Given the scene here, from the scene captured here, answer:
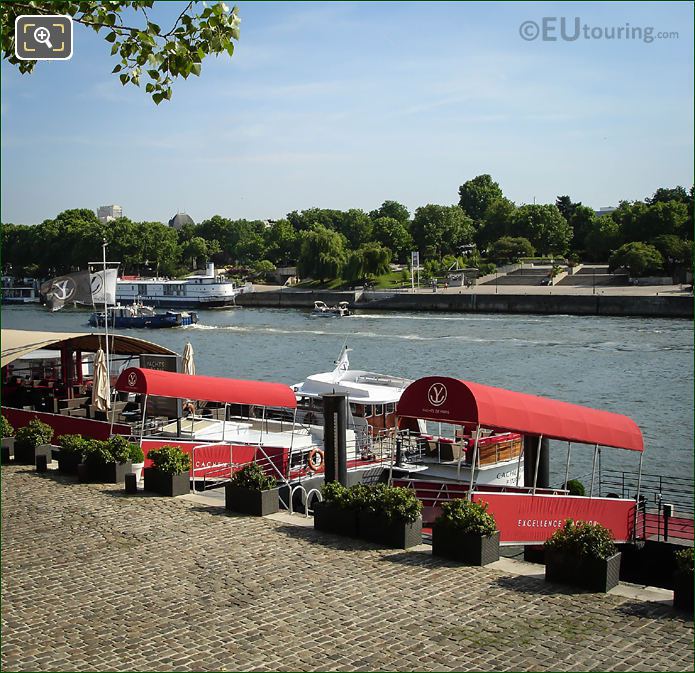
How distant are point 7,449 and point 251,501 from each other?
714 centimetres

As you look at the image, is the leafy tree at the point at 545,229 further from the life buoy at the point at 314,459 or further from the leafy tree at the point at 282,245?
the life buoy at the point at 314,459

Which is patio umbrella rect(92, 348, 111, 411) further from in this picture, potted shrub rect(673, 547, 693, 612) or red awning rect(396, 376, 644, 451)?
potted shrub rect(673, 547, 693, 612)

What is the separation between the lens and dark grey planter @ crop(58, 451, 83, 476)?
17469 millimetres

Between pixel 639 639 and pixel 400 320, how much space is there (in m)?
75.3

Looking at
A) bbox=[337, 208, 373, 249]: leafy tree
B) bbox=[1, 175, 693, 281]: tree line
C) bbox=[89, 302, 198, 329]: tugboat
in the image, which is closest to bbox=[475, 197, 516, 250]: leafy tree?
bbox=[1, 175, 693, 281]: tree line

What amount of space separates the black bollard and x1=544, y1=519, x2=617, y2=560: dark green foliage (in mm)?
7730

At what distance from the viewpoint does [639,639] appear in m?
9.12

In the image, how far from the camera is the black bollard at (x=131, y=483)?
51.9 ft

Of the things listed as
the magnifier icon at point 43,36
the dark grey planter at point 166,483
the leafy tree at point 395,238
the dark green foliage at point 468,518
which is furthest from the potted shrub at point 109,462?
the leafy tree at point 395,238

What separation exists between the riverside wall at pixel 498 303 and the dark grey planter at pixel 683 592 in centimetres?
6873

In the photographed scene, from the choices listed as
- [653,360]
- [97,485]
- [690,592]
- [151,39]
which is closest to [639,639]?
[690,592]

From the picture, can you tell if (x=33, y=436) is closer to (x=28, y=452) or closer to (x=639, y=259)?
(x=28, y=452)

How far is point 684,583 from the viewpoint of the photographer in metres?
9.95

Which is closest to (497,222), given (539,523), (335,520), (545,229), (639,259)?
(545,229)
